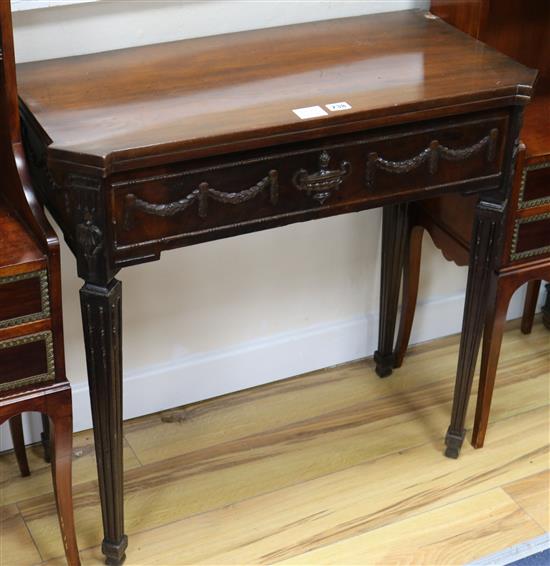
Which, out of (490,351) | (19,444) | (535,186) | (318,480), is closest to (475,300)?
(490,351)

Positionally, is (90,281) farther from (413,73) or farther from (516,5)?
(516,5)

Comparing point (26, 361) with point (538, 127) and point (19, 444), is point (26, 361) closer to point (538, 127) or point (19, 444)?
point (19, 444)

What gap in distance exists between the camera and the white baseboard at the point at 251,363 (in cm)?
241

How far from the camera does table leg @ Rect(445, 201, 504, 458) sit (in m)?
2.03

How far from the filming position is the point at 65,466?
1874 mm

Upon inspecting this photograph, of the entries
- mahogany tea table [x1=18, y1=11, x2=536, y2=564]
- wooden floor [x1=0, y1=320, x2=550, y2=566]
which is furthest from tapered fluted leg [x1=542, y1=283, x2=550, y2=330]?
mahogany tea table [x1=18, y1=11, x2=536, y2=564]

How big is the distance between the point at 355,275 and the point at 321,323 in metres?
0.15

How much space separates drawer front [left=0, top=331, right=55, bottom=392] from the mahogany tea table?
0.08 meters

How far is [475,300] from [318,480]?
0.55 m

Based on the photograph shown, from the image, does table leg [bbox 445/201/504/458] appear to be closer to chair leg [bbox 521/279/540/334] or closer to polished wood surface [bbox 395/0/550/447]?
polished wood surface [bbox 395/0/550/447]

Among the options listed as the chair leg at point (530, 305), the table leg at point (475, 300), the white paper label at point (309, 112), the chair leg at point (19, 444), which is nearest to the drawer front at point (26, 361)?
the chair leg at point (19, 444)

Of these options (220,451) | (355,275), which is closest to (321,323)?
(355,275)

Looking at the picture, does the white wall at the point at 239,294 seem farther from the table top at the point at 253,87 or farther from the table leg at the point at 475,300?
the table leg at the point at 475,300

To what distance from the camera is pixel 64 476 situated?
1.89 meters
